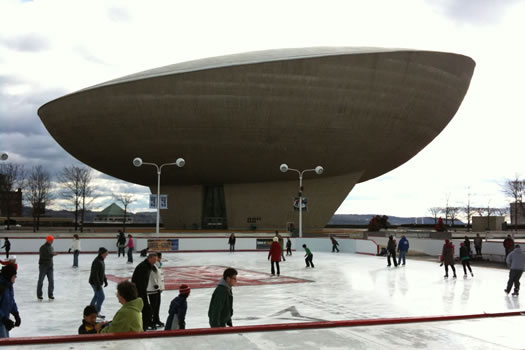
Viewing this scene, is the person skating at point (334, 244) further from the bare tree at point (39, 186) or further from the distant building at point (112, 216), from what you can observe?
the distant building at point (112, 216)

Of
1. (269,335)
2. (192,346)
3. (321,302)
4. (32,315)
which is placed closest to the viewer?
(192,346)

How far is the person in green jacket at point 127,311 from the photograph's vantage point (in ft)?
18.4

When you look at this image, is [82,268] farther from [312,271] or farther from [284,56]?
[284,56]

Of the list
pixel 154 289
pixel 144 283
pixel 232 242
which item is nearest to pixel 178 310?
pixel 144 283

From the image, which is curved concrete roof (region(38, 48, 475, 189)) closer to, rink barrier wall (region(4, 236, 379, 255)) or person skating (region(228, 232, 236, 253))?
rink barrier wall (region(4, 236, 379, 255))

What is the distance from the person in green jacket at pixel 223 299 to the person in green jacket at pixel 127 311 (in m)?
1.12

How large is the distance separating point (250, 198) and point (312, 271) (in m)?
33.0

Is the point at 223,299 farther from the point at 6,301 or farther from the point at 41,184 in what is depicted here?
the point at 41,184

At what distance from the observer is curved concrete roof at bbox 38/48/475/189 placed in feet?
144

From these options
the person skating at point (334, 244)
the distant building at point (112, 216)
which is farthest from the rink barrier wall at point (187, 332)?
the distant building at point (112, 216)

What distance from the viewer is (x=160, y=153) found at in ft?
160

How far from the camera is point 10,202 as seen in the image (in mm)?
85188

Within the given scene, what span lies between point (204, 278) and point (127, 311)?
12108mm

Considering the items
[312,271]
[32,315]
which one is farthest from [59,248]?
[32,315]
